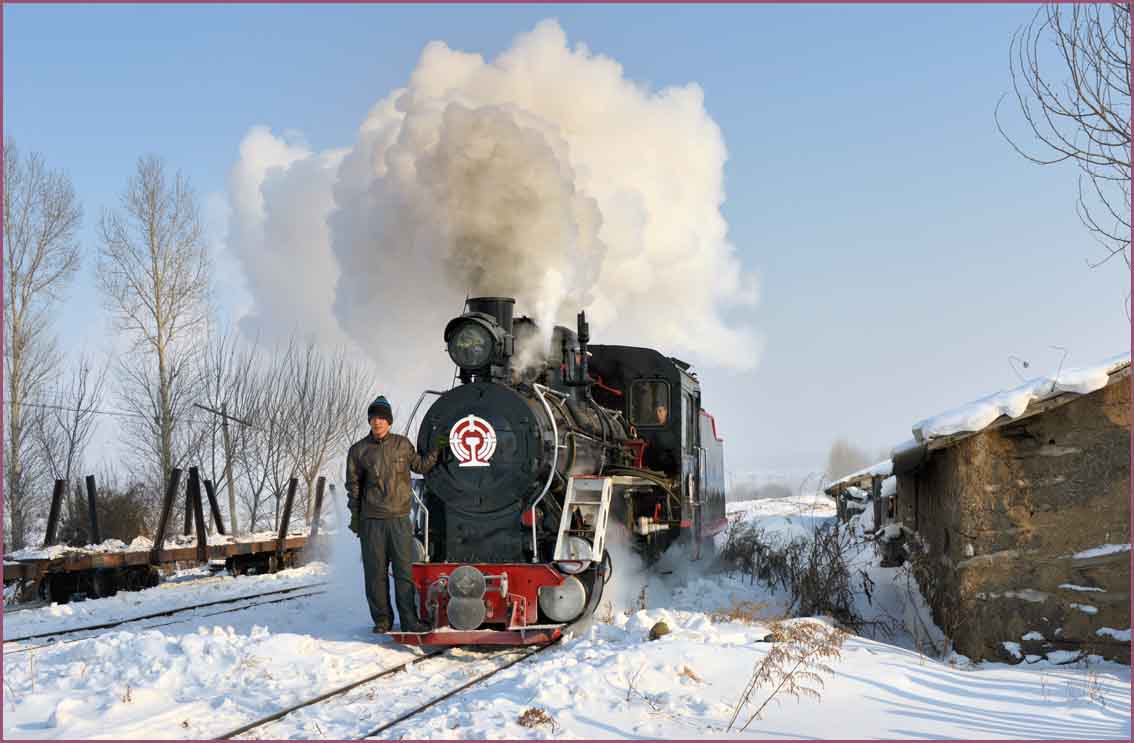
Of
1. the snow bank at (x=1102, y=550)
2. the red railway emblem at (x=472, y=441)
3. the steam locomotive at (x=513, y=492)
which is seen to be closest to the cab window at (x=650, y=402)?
the steam locomotive at (x=513, y=492)

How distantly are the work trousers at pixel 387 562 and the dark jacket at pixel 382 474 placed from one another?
0.11m

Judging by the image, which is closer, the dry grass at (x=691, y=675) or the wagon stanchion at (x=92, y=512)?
the dry grass at (x=691, y=675)

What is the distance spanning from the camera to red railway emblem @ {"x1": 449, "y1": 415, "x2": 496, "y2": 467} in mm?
8477

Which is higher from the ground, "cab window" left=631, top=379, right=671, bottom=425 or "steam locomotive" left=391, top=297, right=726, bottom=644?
"cab window" left=631, top=379, right=671, bottom=425

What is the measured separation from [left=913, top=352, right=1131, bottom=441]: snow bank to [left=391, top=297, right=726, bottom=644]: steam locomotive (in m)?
2.71

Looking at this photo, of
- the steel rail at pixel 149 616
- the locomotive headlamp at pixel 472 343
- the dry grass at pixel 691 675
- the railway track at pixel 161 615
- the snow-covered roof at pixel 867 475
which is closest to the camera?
the dry grass at pixel 691 675

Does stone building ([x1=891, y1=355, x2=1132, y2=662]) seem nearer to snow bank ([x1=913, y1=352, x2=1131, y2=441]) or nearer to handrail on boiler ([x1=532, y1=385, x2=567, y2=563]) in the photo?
snow bank ([x1=913, y1=352, x2=1131, y2=441])

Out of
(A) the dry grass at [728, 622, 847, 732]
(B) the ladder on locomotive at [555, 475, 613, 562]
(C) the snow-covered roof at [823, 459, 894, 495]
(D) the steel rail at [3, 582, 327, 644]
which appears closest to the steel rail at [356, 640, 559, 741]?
(B) the ladder on locomotive at [555, 475, 613, 562]

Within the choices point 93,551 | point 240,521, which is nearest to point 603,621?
point 93,551

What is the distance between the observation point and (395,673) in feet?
23.8

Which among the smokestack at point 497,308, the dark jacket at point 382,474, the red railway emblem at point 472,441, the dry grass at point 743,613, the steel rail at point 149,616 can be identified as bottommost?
the steel rail at point 149,616

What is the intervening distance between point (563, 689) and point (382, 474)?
2.87 m

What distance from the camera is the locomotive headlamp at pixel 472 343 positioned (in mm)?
8625

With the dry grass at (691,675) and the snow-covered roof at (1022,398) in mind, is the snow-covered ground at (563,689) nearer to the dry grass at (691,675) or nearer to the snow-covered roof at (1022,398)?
the dry grass at (691,675)
